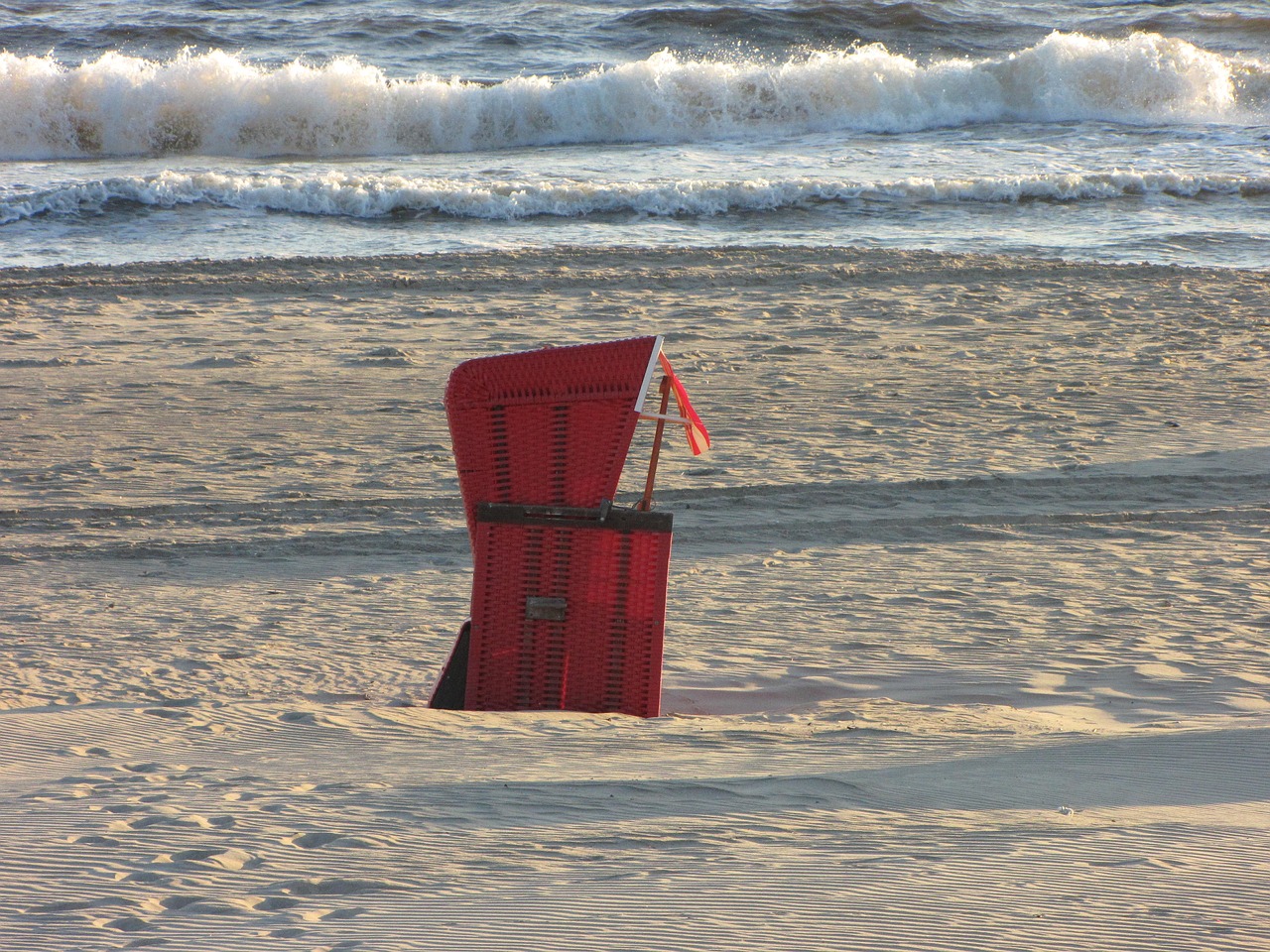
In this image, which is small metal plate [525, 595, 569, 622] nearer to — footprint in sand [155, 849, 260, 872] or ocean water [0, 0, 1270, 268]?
footprint in sand [155, 849, 260, 872]

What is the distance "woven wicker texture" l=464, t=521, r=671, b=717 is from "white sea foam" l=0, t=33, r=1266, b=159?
15783 mm

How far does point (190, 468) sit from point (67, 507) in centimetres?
69

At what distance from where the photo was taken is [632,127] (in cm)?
1931

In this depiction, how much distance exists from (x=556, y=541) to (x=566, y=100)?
16686 millimetres

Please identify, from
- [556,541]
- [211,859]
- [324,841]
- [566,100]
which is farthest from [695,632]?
[566,100]

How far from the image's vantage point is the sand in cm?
250

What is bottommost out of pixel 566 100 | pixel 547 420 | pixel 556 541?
A: pixel 556 541

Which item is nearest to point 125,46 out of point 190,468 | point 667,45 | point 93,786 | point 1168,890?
point 667,45

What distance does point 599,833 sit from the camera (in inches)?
111

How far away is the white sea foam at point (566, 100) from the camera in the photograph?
18.6m

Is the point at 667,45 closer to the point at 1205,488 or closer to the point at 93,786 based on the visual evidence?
the point at 1205,488

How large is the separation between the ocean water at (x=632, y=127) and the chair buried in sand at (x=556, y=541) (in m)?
8.11

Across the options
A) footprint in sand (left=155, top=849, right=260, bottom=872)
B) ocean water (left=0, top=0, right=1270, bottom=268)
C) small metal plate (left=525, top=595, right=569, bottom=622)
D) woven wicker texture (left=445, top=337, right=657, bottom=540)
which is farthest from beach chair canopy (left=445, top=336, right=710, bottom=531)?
ocean water (left=0, top=0, right=1270, bottom=268)

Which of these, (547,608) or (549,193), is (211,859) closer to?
(547,608)
